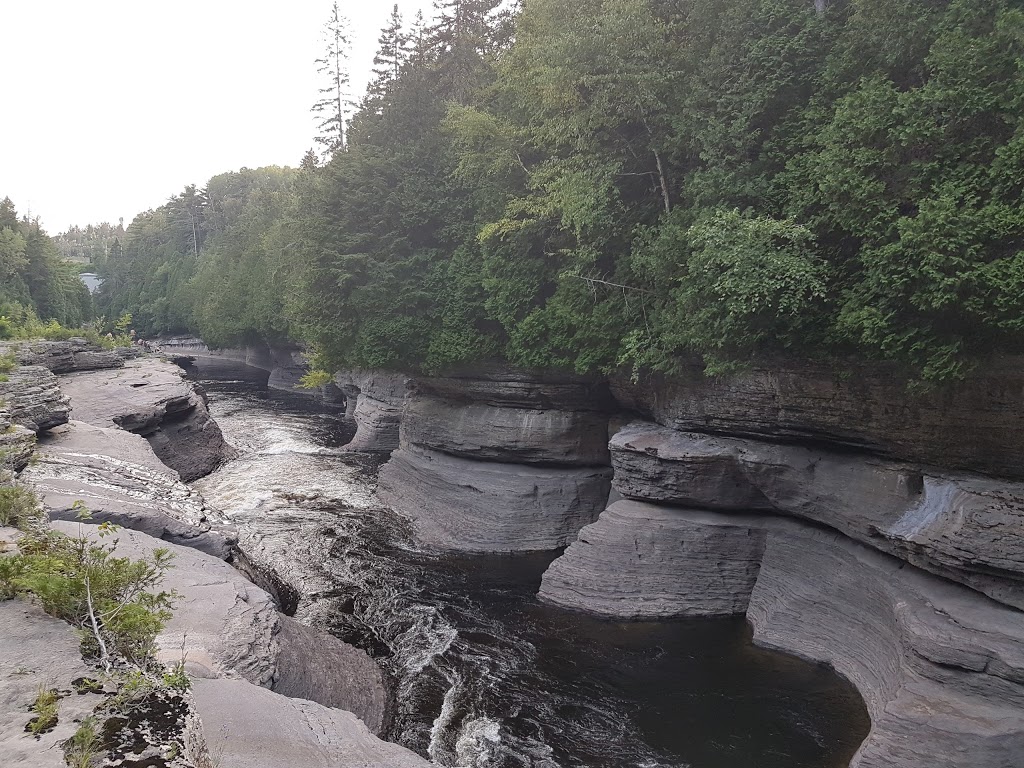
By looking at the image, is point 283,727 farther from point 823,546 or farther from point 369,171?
point 369,171

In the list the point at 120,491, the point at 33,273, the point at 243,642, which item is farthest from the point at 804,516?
the point at 33,273

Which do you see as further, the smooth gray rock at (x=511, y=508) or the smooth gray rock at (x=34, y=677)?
→ the smooth gray rock at (x=511, y=508)

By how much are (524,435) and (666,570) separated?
21.9ft

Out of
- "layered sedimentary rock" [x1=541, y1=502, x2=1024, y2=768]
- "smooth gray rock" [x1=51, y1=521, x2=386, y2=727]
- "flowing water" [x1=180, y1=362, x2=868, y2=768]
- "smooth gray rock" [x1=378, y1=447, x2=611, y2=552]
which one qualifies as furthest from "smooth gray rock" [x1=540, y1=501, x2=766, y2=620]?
"smooth gray rock" [x1=51, y1=521, x2=386, y2=727]

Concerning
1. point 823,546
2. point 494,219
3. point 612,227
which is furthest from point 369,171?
point 823,546

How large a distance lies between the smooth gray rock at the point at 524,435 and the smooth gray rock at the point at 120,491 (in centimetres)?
823

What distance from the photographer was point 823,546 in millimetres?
14438

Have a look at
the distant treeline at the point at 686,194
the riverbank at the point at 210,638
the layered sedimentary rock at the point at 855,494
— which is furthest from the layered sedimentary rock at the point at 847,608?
the riverbank at the point at 210,638

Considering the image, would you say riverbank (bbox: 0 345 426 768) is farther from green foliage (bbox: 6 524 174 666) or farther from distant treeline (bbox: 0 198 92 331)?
distant treeline (bbox: 0 198 92 331)

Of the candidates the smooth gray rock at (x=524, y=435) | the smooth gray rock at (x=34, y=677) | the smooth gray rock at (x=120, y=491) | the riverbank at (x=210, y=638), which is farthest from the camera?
the smooth gray rock at (x=524, y=435)

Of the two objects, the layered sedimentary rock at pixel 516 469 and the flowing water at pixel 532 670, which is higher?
the layered sedimentary rock at pixel 516 469

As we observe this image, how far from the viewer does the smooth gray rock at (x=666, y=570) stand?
15.5 metres

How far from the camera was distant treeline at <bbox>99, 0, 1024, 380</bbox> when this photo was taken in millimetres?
10359

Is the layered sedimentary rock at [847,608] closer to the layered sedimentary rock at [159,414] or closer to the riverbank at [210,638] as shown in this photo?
the riverbank at [210,638]
